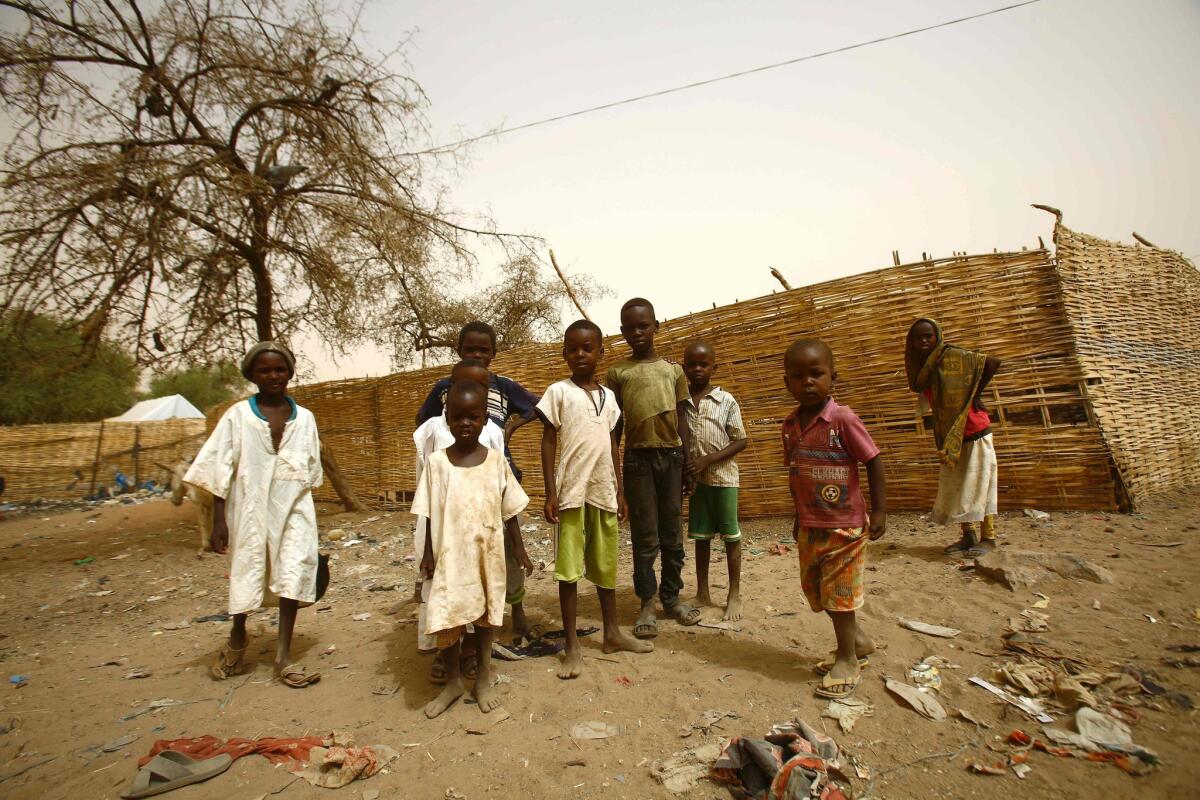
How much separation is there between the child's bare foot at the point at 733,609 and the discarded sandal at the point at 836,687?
93 cm

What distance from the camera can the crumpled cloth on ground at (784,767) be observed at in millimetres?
1688

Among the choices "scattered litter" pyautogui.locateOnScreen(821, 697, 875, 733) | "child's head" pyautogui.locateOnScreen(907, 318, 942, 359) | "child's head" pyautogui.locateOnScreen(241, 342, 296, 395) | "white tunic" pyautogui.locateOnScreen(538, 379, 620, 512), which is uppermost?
"child's head" pyautogui.locateOnScreen(907, 318, 942, 359)

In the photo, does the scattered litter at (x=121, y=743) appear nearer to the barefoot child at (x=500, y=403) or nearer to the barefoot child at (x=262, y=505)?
the barefoot child at (x=262, y=505)

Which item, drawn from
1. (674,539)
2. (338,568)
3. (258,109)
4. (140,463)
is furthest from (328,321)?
(140,463)

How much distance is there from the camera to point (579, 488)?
280cm

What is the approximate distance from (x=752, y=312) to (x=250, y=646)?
5.03 meters

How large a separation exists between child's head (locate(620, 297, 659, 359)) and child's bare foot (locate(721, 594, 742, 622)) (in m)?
1.63

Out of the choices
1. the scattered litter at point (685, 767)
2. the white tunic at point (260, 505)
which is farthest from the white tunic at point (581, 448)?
the white tunic at point (260, 505)

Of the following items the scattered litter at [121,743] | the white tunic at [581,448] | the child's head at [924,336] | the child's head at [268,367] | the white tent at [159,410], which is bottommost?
the scattered litter at [121,743]

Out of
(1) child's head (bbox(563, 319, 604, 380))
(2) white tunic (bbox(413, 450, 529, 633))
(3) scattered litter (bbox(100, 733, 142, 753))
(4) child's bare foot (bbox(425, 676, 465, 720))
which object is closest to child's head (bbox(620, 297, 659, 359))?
(1) child's head (bbox(563, 319, 604, 380))

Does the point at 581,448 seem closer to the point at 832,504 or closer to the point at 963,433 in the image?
the point at 832,504

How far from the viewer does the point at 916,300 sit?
4781mm

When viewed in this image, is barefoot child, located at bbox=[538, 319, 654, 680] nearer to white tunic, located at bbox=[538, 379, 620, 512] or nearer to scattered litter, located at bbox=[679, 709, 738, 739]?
white tunic, located at bbox=[538, 379, 620, 512]

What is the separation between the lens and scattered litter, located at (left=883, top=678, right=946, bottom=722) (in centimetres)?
212
